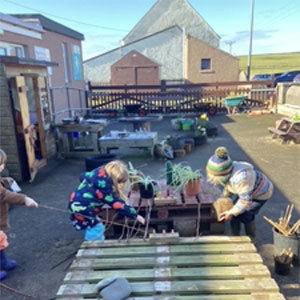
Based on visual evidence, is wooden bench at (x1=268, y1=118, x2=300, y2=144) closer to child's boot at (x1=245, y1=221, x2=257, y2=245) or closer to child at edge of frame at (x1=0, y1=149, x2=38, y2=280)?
child's boot at (x1=245, y1=221, x2=257, y2=245)

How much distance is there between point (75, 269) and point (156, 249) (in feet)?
2.56

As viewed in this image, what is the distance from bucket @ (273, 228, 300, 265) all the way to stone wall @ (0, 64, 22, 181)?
5.49m

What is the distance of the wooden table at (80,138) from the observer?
8477mm

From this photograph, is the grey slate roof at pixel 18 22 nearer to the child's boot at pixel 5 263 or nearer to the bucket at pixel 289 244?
the child's boot at pixel 5 263

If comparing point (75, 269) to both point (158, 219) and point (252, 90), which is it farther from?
point (252, 90)

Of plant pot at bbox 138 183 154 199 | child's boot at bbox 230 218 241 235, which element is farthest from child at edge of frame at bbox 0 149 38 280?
child's boot at bbox 230 218 241 235

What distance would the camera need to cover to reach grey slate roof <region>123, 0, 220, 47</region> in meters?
33.1

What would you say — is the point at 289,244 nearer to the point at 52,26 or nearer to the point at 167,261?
the point at 167,261

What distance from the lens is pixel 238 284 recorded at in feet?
7.79

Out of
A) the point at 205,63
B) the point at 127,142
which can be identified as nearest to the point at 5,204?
the point at 127,142

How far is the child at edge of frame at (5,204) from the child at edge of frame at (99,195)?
0.50 metres

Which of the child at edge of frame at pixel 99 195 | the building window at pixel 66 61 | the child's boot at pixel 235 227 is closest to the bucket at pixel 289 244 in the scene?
the child's boot at pixel 235 227

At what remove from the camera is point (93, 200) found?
3242mm

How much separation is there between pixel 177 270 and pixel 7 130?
210 inches
